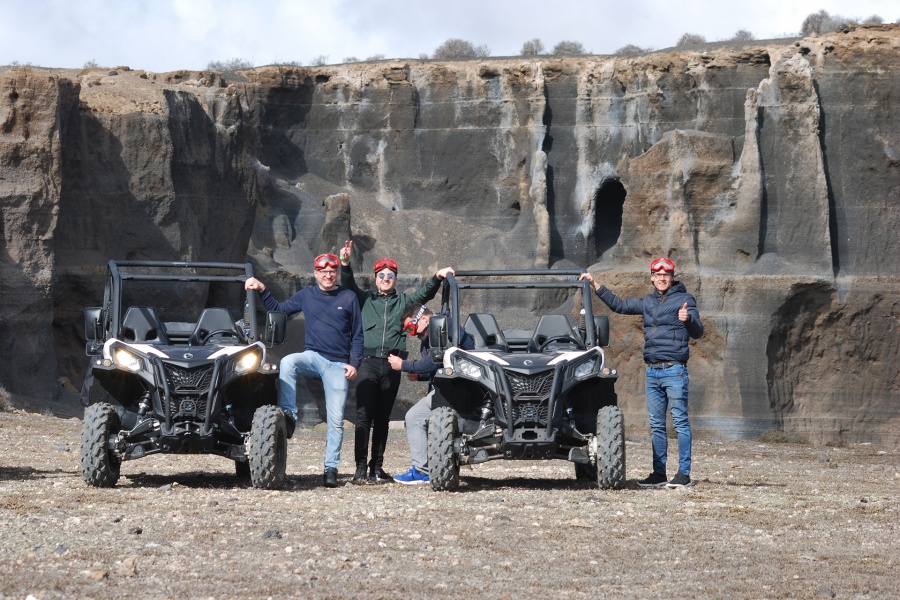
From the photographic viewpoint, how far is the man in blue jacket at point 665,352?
12430 millimetres

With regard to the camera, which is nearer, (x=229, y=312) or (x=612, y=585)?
(x=612, y=585)

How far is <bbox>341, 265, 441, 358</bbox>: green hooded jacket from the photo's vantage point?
12.5m

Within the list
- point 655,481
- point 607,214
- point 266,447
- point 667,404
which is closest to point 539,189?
point 607,214

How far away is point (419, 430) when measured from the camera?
12.6 meters

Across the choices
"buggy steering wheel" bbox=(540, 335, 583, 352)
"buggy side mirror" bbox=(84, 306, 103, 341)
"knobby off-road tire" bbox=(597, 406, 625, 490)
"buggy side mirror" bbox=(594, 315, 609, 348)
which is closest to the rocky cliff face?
"buggy side mirror" bbox=(84, 306, 103, 341)

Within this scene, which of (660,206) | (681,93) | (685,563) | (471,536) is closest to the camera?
(685,563)

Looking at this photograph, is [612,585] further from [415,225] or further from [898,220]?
[415,225]

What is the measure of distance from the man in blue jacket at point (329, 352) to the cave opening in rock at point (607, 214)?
33127 mm

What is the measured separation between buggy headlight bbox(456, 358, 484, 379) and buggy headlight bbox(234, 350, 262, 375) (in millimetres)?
1694

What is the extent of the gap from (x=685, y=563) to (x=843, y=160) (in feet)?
103

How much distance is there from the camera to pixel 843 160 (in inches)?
1490

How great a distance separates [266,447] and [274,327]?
3.29ft

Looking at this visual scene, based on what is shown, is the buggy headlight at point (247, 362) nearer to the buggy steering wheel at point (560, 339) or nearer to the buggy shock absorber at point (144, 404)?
the buggy shock absorber at point (144, 404)

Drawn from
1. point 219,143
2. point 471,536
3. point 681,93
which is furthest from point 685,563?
point 681,93
